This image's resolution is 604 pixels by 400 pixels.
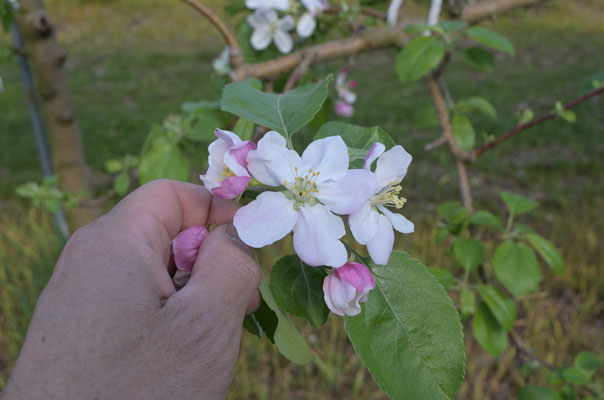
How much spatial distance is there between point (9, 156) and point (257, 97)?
184 inches

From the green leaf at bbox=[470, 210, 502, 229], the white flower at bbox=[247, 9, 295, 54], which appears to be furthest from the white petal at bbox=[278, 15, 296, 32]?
the green leaf at bbox=[470, 210, 502, 229]

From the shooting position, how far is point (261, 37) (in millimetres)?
1480

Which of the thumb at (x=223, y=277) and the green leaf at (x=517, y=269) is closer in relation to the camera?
the thumb at (x=223, y=277)

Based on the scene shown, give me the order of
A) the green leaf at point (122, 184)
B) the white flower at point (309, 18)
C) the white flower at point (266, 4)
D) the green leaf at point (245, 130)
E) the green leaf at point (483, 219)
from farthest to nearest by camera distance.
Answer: the green leaf at point (122, 184)
the white flower at point (309, 18)
the white flower at point (266, 4)
the green leaf at point (483, 219)
the green leaf at point (245, 130)

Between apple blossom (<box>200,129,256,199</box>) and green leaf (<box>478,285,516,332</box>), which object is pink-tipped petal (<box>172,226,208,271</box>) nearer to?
apple blossom (<box>200,129,256,199</box>)

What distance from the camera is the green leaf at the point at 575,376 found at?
132 cm

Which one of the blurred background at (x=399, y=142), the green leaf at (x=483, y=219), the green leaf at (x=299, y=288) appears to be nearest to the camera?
the green leaf at (x=299, y=288)

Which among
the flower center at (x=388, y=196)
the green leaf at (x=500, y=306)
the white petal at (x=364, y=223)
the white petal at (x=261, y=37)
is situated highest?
the white petal at (x=364, y=223)

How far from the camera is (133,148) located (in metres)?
4.64

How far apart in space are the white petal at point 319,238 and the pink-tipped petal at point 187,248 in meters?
0.16

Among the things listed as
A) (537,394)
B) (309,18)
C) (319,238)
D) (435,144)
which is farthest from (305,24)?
(537,394)

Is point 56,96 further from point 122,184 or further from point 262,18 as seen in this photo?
point 262,18

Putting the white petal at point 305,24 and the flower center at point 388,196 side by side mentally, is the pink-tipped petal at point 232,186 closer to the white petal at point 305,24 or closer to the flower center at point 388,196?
the flower center at point 388,196

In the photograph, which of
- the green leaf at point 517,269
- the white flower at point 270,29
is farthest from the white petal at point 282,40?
the green leaf at point 517,269
